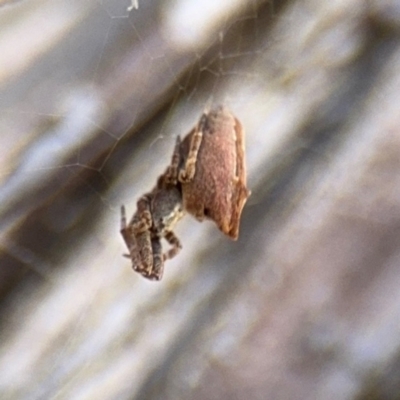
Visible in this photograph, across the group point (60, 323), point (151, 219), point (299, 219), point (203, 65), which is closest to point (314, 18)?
point (203, 65)

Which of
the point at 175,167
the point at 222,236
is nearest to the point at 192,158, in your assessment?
the point at 175,167

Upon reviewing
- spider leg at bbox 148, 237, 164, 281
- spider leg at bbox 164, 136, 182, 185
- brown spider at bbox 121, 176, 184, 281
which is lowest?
spider leg at bbox 148, 237, 164, 281

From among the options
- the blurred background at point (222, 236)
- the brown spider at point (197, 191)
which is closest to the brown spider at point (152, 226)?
the brown spider at point (197, 191)

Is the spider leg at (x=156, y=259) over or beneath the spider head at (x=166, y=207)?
beneath

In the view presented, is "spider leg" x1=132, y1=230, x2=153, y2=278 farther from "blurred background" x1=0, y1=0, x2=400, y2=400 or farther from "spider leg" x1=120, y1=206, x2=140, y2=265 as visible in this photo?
"blurred background" x1=0, y1=0, x2=400, y2=400

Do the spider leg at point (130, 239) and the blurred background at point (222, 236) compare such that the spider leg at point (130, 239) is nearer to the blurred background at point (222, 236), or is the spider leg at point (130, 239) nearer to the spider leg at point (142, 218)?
the spider leg at point (142, 218)

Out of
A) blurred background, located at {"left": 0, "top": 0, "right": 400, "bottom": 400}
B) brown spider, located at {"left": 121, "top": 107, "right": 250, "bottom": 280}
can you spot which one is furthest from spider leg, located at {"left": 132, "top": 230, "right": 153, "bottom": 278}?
blurred background, located at {"left": 0, "top": 0, "right": 400, "bottom": 400}
